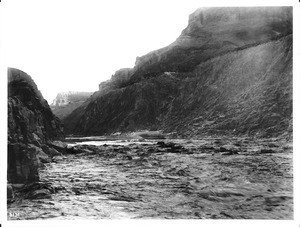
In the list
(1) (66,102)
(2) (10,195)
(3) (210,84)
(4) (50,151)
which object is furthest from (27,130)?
(3) (210,84)

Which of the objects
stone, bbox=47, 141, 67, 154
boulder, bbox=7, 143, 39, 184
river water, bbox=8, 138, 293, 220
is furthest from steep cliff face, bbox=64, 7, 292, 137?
boulder, bbox=7, 143, 39, 184

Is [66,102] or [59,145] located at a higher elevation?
[66,102]

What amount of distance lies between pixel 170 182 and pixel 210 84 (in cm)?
215

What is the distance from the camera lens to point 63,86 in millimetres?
4875

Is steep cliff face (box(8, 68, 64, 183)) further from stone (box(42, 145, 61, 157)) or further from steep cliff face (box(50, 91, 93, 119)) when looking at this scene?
steep cliff face (box(50, 91, 93, 119))

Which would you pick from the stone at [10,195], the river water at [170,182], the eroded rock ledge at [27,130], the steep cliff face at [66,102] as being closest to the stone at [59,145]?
the eroded rock ledge at [27,130]

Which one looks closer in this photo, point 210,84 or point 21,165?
point 21,165

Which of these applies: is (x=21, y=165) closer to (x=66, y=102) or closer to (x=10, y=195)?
(x=10, y=195)

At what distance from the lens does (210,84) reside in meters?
5.64

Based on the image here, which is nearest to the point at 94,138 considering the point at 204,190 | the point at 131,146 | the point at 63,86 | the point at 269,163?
the point at 131,146

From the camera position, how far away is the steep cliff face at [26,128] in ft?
14.2

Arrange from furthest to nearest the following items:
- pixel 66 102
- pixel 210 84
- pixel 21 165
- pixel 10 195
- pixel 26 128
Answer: pixel 210 84
pixel 66 102
pixel 26 128
pixel 21 165
pixel 10 195

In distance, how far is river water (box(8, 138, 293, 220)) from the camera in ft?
13.2
